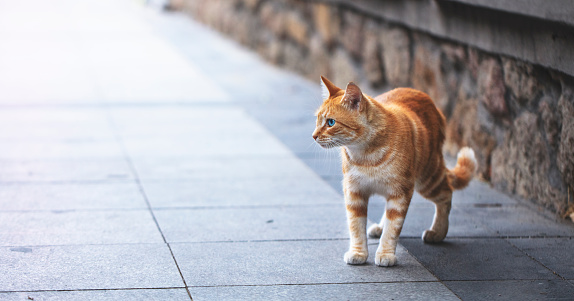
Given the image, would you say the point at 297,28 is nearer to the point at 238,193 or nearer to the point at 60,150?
the point at 60,150

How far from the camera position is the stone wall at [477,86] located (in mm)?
5152

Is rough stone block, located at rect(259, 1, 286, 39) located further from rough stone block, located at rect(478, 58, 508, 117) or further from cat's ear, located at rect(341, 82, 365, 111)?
cat's ear, located at rect(341, 82, 365, 111)

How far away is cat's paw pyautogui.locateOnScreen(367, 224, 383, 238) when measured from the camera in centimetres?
484

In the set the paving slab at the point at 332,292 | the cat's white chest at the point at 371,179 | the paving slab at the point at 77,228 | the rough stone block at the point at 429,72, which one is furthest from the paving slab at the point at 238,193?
the paving slab at the point at 332,292

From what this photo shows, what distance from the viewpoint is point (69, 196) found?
572cm

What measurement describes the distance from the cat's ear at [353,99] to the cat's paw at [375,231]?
3.48 feet

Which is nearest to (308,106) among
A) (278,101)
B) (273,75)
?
(278,101)

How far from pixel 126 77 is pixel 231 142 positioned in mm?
3907

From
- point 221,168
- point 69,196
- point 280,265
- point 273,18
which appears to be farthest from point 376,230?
point 273,18

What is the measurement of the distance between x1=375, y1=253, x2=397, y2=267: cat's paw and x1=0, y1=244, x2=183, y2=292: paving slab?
1.11 m

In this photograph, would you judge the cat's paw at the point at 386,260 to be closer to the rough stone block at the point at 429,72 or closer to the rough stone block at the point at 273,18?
the rough stone block at the point at 429,72

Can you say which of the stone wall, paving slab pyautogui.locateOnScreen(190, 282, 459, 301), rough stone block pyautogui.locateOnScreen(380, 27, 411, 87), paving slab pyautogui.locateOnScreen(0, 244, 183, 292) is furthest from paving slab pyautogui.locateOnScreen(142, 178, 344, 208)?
rough stone block pyautogui.locateOnScreen(380, 27, 411, 87)

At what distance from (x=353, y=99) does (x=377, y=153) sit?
331 mm

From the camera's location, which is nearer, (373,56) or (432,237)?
(432,237)
